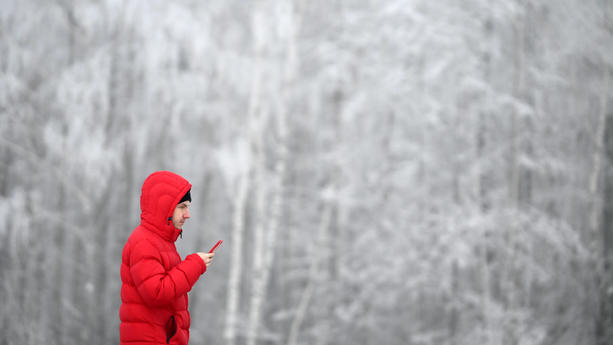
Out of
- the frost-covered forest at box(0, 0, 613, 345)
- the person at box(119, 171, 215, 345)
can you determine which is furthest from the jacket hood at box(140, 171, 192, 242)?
the frost-covered forest at box(0, 0, 613, 345)

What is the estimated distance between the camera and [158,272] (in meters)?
1.56

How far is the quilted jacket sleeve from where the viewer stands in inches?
60.2

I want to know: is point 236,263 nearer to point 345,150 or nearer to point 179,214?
point 345,150

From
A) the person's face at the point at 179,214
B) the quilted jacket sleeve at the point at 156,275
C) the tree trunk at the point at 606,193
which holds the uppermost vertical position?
the tree trunk at the point at 606,193

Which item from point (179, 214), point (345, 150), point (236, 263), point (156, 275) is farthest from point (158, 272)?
point (345, 150)

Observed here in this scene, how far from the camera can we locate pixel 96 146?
544cm

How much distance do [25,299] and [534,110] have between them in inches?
248

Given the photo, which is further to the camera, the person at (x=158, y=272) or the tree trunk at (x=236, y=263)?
the tree trunk at (x=236, y=263)

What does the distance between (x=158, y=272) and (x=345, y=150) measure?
4.58m

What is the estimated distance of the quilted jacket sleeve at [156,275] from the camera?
1528 mm

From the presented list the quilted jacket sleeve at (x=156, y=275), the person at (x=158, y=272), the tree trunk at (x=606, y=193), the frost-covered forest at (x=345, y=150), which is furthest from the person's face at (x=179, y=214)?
the tree trunk at (x=606, y=193)

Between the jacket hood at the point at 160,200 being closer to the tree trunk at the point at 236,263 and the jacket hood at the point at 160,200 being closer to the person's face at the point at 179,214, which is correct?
the person's face at the point at 179,214

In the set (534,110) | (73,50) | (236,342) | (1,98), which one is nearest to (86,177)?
(1,98)

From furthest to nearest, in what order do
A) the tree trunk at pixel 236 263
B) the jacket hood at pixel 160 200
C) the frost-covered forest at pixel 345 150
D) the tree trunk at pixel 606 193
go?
1. the tree trunk at pixel 236 263
2. the frost-covered forest at pixel 345 150
3. the tree trunk at pixel 606 193
4. the jacket hood at pixel 160 200
